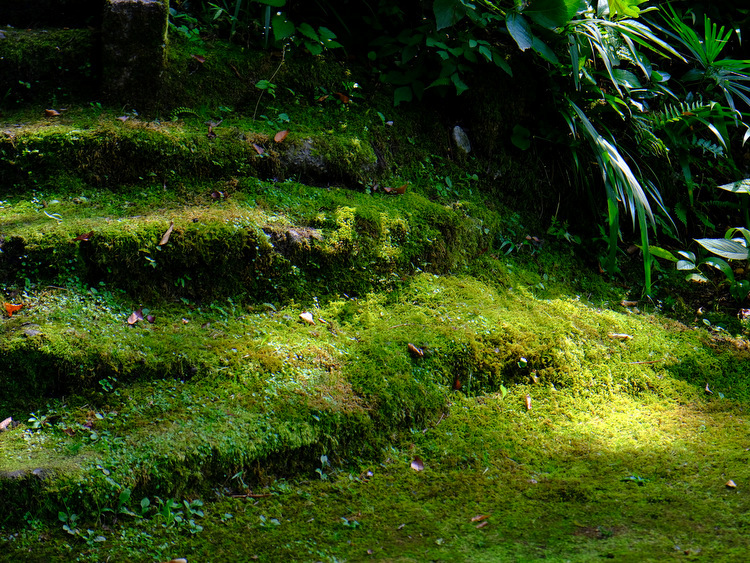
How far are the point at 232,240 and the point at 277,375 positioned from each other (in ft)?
2.66

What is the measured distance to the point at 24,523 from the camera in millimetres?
2031

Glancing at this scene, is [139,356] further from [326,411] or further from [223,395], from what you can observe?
[326,411]

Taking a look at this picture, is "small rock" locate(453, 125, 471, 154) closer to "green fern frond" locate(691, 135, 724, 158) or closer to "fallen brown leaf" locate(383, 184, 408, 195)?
"fallen brown leaf" locate(383, 184, 408, 195)

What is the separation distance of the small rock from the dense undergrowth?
0.08m

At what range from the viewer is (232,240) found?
3.07 meters

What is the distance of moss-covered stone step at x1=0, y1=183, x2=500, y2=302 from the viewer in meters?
2.86

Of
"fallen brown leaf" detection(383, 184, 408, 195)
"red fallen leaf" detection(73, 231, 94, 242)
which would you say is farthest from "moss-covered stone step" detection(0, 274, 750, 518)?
"fallen brown leaf" detection(383, 184, 408, 195)

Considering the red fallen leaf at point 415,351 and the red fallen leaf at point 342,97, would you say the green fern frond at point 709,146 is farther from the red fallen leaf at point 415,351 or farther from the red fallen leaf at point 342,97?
the red fallen leaf at point 415,351

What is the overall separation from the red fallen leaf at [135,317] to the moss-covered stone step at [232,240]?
114 millimetres

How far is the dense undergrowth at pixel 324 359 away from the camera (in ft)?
7.05

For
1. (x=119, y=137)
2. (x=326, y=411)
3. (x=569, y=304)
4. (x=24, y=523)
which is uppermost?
(x=119, y=137)

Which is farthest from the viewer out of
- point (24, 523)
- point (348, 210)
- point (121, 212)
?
point (348, 210)

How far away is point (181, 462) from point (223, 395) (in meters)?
0.37

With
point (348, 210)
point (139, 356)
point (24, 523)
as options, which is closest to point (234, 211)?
point (348, 210)
